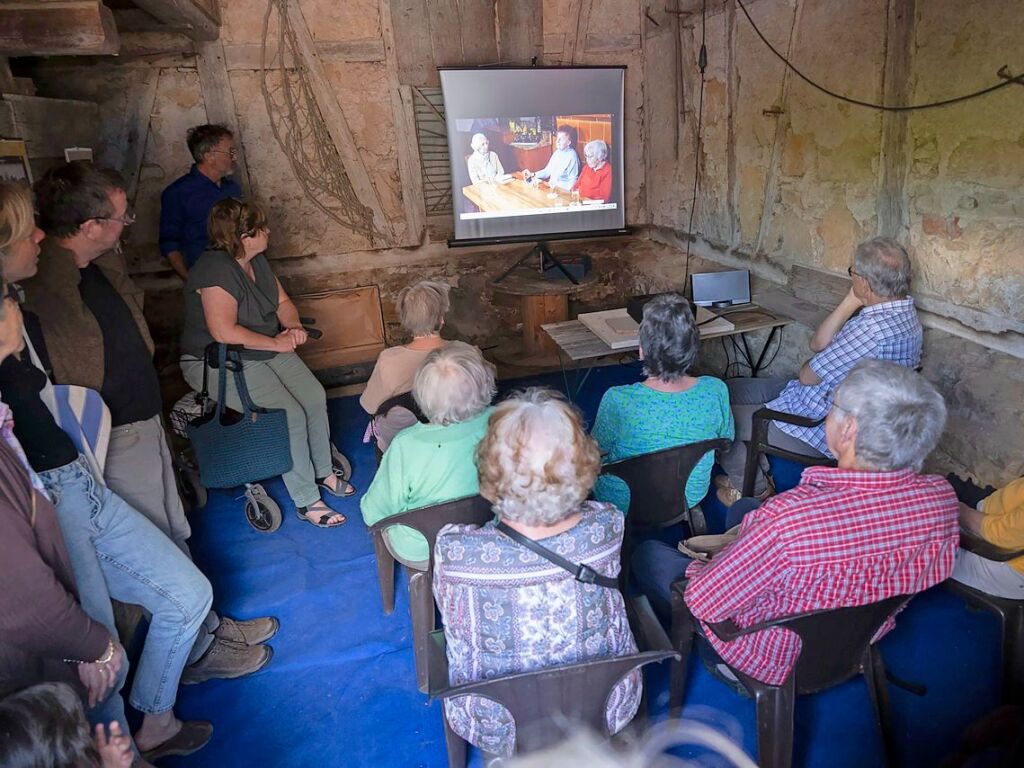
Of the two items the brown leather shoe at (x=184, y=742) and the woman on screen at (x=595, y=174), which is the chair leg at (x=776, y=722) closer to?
the brown leather shoe at (x=184, y=742)

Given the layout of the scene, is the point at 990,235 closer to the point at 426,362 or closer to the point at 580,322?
the point at 580,322

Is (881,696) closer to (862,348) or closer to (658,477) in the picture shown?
(658,477)

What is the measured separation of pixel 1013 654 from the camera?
1751 mm

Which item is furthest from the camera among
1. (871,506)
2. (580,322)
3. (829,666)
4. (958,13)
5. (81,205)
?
(580,322)

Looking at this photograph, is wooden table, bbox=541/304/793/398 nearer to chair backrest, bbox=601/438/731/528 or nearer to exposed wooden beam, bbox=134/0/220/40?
chair backrest, bbox=601/438/731/528

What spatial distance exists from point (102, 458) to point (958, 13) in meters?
3.20

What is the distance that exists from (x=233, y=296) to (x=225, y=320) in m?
0.10

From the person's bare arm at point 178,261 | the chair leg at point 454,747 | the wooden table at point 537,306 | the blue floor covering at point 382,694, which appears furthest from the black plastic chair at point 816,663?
the person's bare arm at point 178,261

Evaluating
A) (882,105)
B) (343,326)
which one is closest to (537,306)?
(343,326)

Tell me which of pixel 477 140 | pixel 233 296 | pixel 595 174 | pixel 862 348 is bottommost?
pixel 862 348

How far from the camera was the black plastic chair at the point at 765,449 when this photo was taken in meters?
2.50

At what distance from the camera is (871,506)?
136 centimetres

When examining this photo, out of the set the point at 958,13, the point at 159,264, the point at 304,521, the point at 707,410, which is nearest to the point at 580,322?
the point at 707,410

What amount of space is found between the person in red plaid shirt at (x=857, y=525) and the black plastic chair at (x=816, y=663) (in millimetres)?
32
